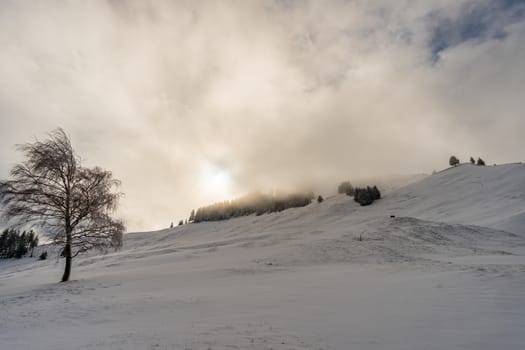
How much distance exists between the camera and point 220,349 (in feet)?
21.9

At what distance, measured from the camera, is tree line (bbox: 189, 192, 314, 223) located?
121m

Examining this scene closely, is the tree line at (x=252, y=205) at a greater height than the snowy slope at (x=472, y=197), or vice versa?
the tree line at (x=252, y=205)

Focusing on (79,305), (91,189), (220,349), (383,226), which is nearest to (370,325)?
(220,349)

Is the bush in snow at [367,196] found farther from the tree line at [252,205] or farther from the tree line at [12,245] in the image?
the tree line at [12,245]

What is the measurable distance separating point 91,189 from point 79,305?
1008 cm

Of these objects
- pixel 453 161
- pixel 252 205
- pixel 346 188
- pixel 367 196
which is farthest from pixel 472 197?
pixel 252 205

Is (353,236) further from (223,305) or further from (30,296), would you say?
(30,296)

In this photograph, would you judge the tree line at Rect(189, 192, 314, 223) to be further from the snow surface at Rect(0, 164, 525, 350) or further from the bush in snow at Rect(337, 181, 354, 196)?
the snow surface at Rect(0, 164, 525, 350)

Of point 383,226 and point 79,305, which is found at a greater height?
point 383,226

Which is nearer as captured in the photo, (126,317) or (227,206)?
(126,317)

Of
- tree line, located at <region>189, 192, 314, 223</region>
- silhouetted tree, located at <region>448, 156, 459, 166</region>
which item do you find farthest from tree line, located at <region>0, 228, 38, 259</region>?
silhouetted tree, located at <region>448, 156, 459, 166</region>

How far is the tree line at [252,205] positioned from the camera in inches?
4774

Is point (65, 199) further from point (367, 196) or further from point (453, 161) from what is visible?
point (453, 161)

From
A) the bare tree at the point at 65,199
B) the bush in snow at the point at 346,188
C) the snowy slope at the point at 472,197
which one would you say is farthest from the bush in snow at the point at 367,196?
the bare tree at the point at 65,199
